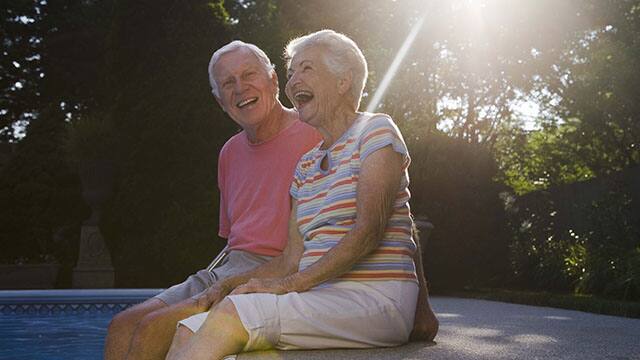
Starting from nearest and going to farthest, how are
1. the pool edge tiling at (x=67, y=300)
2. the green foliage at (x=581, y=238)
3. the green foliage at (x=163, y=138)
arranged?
the pool edge tiling at (x=67, y=300)
the green foliage at (x=581, y=238)
the green foliage at (x=163, y=138)

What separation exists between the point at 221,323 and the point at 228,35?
10635 millimetres

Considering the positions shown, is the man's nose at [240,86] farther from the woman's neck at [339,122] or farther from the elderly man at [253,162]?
the woman's neck at [339,122]

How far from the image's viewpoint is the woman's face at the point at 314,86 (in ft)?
7.34

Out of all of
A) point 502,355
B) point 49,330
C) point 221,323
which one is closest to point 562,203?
point 49,330

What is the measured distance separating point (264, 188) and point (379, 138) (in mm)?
967

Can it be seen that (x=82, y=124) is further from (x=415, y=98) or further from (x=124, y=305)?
(x=415, y=98)

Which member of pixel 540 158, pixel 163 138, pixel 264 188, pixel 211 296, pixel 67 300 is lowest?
pixel 67 300

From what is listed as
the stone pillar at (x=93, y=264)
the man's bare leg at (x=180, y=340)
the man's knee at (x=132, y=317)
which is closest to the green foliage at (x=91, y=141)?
the stone pillar at (x=93, y=264)

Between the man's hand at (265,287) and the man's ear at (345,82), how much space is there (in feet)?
2.00

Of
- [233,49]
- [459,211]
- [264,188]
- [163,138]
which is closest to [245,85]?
[233,49]

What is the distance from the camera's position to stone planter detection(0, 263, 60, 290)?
11089mm

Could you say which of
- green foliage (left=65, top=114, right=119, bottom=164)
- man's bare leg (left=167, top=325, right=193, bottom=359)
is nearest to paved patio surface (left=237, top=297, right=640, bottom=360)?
man's bare leg (left=167, top=325, right=193, bottom=359)

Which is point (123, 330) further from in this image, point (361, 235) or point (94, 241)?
point (94, 241)

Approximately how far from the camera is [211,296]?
247 centimetres
